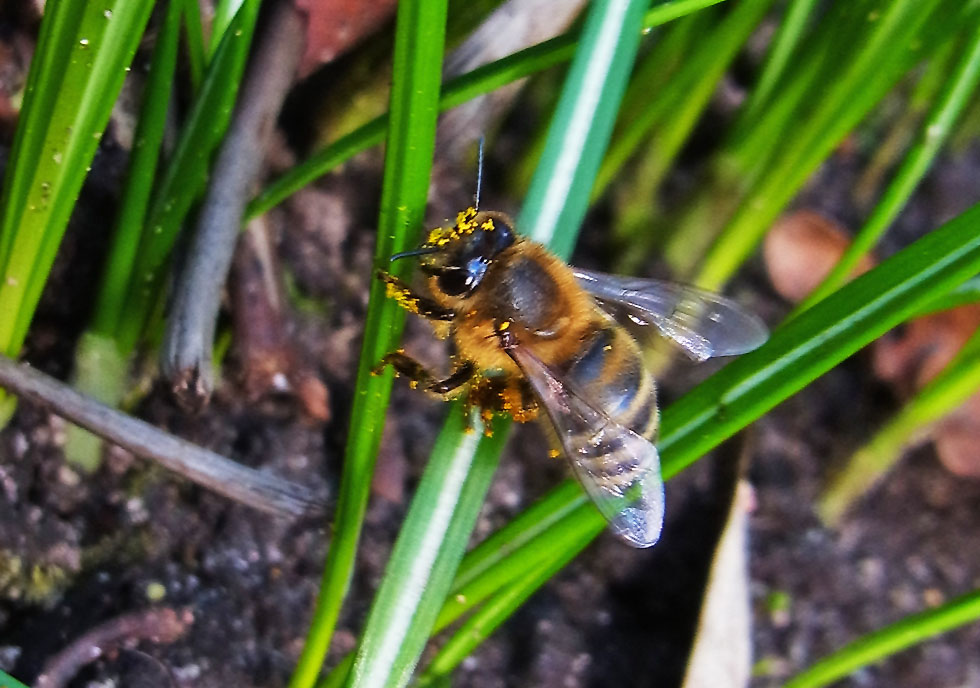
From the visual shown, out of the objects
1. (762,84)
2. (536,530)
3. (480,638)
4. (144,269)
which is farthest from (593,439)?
(762,84)

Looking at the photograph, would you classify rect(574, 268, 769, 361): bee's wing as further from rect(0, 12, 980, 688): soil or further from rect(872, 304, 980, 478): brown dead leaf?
rect(872, 304, 980, 478): brown dead leaf

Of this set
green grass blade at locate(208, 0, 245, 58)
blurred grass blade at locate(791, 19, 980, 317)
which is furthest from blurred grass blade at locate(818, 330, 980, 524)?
green grass blade at locate(208, 0, 245, 58)

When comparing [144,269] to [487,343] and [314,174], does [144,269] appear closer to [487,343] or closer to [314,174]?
[314,174]

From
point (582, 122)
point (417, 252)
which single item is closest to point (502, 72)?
point (582, 122)

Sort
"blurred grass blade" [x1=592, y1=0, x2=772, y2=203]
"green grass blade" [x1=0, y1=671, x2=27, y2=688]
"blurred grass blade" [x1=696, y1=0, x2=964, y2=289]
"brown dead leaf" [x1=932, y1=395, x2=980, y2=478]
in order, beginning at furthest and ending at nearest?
1. "brown dead leaf" [x1=932, y1=395, x2=980, y2=478]
2. "blurred grass blade" [x1=592, y1=0, x2=772, y2=203]
3. "blurred grass blade" [x1=696, y1=0, x2=964, y2=289]
4. "green grass blade" [x1=0, y1=671, x2=27, y2=688]

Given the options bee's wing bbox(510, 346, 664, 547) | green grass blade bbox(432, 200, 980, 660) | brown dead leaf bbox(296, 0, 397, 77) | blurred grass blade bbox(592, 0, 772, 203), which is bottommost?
bee's wing bbox(510, 346, 664, 547)

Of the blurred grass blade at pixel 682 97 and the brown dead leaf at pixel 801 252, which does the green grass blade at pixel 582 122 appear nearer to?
the blurred grass blade at pixel 682 97
